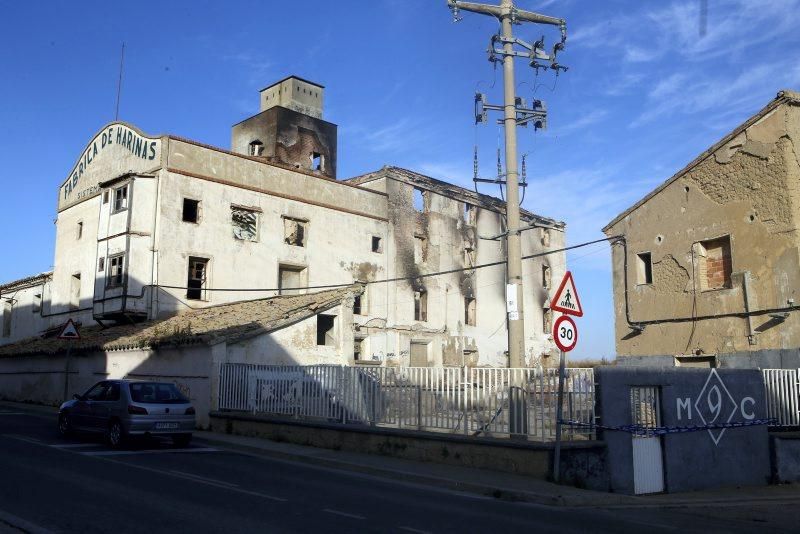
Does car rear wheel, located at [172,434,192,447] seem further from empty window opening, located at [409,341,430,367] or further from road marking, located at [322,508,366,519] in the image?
empty window opening, located at [409,341,430,367]

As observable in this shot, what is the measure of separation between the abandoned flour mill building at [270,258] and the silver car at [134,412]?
169 inches

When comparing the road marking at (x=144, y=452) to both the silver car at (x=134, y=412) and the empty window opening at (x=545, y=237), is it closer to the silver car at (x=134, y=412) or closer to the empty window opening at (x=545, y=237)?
the silver car at (x=134, y=412)

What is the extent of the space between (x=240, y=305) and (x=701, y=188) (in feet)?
60.2

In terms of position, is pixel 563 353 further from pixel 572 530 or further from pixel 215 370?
pixel 215 370

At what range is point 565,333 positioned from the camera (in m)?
11.4

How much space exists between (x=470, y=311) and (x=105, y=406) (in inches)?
1190

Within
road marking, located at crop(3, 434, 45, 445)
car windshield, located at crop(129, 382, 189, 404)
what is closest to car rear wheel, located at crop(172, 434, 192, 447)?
car windshield, located at crop(129, 382, 189, 404)

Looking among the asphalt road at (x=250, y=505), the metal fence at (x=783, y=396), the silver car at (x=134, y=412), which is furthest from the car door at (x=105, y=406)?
the metal fence at (x=783, y=396)

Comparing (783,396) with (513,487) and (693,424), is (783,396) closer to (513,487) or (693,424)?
(693,424)

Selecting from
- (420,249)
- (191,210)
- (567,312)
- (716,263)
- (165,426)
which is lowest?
(165,426)

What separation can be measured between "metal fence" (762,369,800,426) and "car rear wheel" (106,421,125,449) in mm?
13852

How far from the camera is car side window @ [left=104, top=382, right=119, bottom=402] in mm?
16141

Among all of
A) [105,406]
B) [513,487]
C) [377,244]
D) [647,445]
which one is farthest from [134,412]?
[377,244]

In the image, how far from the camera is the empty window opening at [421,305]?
134 feet
